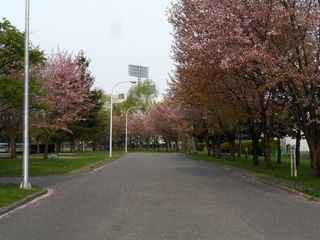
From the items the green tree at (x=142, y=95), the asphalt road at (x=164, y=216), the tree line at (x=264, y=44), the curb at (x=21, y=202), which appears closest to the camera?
the asphalt road at (x=164, y=216)

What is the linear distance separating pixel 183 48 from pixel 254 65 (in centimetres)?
536

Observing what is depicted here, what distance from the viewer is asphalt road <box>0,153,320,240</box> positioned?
10477mm

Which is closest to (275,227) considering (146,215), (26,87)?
(146,215)

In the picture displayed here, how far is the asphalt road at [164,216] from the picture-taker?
34.4ft

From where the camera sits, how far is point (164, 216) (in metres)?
12.9

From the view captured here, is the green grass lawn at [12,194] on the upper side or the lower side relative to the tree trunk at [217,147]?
lower

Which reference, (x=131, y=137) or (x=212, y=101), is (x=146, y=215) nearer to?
(x=212, y=101)

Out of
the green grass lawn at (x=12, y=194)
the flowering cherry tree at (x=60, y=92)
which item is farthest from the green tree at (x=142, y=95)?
the green grass lawn at (x=12, y=194)

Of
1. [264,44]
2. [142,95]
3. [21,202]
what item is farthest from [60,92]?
[142,95]

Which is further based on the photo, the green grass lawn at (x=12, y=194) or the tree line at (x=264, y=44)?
the tree line at (x=264, y=44)

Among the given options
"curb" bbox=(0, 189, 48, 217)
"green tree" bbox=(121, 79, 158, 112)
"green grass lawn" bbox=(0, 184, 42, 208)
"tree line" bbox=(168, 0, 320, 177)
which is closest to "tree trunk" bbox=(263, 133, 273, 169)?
"tree line" bbox=(168, 0, 320, 177)

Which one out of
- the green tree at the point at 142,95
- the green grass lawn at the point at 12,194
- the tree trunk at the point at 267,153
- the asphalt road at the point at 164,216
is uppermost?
the green tree at the point at 142,95

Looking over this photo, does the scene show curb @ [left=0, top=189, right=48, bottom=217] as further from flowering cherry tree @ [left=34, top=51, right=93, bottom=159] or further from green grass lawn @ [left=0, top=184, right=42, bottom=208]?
flowering cherry tree @ [left=34, top=51, right=93, bottom=159]

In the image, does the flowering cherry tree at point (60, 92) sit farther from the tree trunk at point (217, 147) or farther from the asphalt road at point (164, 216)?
the asphalt road at point (164, 216)
